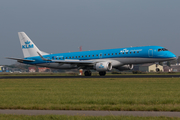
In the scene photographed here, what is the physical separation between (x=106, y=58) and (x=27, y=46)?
17.4m

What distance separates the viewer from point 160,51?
4191 cm

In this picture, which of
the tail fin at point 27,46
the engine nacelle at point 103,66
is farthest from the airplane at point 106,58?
the tail fin at point 27,46

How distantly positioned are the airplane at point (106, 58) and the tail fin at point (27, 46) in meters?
0.97

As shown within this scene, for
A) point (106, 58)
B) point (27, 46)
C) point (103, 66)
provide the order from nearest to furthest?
1. point (103, 66)
2. point (106, 58)
3. point (27, 46)

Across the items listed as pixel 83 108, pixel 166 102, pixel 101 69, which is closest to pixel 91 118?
pixel 83 108

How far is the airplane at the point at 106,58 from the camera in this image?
138 feet

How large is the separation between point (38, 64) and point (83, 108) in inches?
1625

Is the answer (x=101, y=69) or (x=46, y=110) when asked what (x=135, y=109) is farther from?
(x=101, y=69)

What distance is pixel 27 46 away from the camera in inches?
2108

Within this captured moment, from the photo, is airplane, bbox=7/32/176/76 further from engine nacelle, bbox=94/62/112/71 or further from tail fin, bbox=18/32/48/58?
tail fin, bbox=18/32/48/58

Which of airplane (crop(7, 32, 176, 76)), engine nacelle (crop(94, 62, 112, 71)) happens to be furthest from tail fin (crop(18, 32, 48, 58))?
engine nacelle (crop(94, 62, 112, 71))

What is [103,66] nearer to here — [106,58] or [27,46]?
[106,58]

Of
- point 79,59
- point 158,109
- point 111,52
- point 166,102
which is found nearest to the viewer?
point 158,109

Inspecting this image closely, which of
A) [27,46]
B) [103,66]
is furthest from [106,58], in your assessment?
[27,46]
